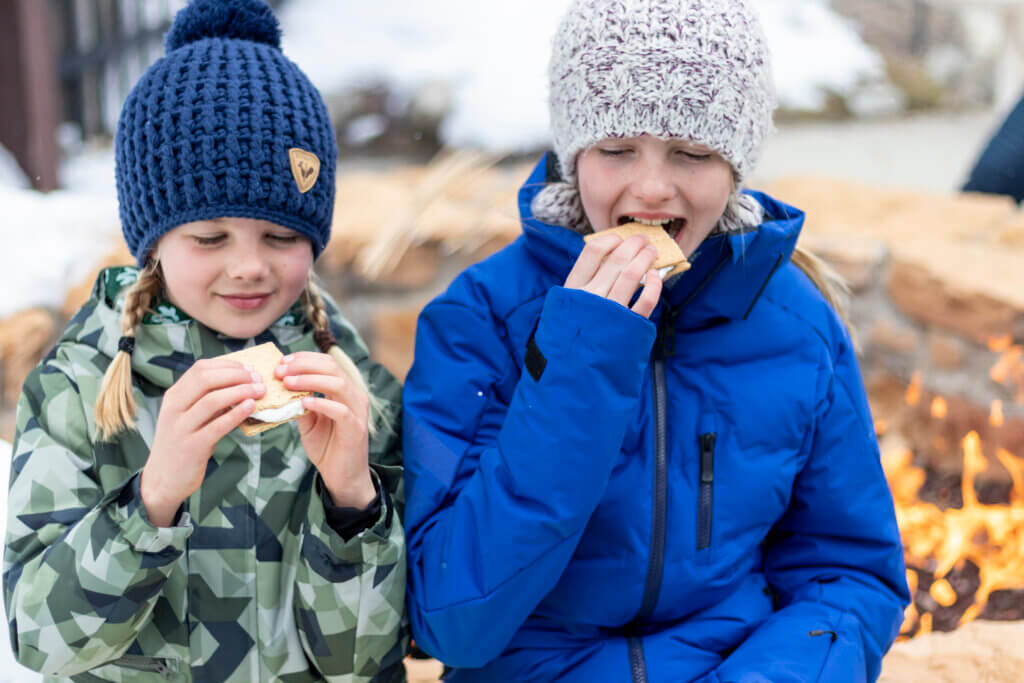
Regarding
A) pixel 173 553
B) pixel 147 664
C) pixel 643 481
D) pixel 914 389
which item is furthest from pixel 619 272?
pixel 914 389

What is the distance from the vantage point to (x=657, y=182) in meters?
1.54

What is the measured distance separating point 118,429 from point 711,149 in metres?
1.00

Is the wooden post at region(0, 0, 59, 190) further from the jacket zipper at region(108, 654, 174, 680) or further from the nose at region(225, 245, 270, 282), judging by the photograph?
the jacket zipper at region(108, 654, 174, 680)

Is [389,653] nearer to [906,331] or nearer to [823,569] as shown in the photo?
[823,569]

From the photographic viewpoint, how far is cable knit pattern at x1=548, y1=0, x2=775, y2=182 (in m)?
1.52

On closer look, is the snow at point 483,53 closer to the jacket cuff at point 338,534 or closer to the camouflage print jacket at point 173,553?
the camouflage print jacket at point 173,553

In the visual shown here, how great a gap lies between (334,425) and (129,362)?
1.16 ft

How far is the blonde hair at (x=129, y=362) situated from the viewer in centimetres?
149

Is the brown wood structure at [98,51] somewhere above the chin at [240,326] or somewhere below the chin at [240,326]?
below

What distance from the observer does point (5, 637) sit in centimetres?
179

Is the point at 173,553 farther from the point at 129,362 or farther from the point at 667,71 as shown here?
the point at 667,71

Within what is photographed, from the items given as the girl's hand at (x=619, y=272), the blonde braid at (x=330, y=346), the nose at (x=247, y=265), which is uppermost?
the girl's hand at (x=619, y=272)

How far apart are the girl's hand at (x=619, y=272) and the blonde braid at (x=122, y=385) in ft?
2.24

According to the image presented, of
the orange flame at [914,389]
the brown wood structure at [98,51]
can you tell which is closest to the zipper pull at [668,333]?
the orange flame at [914,389]
